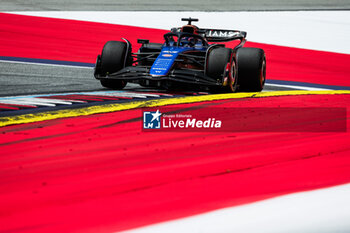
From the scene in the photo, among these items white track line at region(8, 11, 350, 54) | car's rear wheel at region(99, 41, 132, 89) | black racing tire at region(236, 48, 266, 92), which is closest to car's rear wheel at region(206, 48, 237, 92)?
black racing tire at region(236, 48, 266, 92)

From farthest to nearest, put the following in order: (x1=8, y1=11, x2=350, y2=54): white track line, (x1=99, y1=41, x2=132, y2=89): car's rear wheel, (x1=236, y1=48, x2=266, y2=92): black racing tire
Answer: (x1=8, y1=11, x2=350, y2=54): white track line
(x1=236, y1=48, x2=266, y2=92): black racing tire
(x1=99, y1=41, x2=132, y2=89): car's rear wheel

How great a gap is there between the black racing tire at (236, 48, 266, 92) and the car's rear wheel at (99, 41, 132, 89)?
6.18 feet

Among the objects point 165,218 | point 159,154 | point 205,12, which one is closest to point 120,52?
point 159,154

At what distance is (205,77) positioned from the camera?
9336mm

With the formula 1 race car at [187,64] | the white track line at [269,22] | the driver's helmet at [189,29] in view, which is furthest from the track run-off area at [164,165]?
the white track line at [269,22]

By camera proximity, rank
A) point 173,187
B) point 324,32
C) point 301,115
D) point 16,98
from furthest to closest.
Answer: point 324,32
point 16,98
point 301,115
point 173,187

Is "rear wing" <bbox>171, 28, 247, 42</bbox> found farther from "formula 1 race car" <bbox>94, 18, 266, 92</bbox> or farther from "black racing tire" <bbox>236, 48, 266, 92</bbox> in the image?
"black racing tire" <bbox>236, 48, 266, 92</bbox>

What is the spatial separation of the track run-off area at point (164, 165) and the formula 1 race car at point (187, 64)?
0.30 metres

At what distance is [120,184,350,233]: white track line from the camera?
10.8ft

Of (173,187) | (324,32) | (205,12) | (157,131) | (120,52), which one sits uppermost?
(205,12)

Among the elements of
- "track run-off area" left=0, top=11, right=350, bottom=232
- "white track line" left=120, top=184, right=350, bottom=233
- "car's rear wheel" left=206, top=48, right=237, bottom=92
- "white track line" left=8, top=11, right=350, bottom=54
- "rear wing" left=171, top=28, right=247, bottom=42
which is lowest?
"white track line" left=120, top=184, right=350, bottom=233

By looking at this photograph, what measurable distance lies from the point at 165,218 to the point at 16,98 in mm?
5324

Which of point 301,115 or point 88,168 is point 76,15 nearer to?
point 301,115

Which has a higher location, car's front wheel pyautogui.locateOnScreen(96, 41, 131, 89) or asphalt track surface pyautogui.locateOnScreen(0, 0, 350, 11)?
asphalt track surface pyautogui.locateOnScreen(0, 0, 350, 11)
